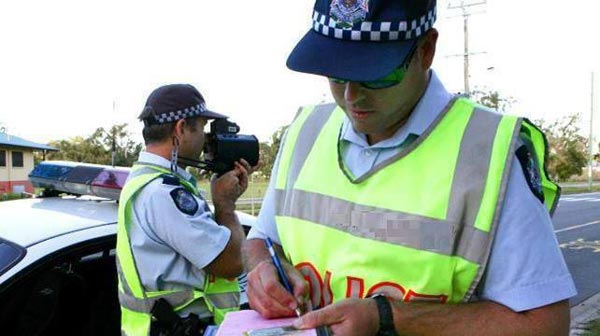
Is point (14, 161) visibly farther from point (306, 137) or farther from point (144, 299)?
point (306, 137)

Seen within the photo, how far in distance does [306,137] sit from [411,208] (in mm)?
434

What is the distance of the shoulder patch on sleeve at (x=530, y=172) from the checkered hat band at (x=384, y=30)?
33cm

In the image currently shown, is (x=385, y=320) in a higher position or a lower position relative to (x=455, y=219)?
lower

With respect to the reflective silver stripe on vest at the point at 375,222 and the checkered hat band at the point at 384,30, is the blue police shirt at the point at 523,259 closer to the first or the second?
the reflective silver stripe on vest at the point at 375,222

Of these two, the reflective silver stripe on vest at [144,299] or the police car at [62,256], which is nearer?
the reflective silver stripe on vest at [144,299]

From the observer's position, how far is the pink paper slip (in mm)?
1167

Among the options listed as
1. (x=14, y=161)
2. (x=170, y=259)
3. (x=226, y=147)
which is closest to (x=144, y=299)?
(x=170, y=259)

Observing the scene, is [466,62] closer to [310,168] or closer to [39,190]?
[39,190]

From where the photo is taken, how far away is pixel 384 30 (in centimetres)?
116

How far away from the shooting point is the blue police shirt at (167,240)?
225cm

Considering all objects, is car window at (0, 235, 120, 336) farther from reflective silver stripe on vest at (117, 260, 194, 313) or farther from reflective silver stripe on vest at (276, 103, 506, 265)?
reflective silver stripe on vest at (276, 103, 506, 265)

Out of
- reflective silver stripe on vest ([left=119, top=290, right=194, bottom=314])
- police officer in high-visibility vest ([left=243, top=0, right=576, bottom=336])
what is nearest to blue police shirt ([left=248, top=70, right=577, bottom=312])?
police officer in high-visibility vest ([left=243, top=0, right=576, bottom=336])

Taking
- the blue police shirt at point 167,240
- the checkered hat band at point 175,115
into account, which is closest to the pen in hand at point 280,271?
the blue police shirt at point 167,240

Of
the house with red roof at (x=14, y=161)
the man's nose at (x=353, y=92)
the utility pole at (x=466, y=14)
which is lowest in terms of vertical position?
the house with red roof at (x=14, y=161)
